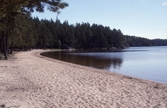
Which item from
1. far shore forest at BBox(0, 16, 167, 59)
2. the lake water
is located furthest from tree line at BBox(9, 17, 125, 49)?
the lake water

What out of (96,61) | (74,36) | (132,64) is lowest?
(132,64)

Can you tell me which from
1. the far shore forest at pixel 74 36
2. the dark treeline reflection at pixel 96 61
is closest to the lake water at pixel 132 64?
the dark treeline reflection at pixel 96 61

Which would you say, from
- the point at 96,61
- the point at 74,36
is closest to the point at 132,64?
the point at 96,61

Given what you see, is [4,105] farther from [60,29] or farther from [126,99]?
[60,29]

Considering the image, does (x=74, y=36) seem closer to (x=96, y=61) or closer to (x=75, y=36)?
(x=75, y=36)

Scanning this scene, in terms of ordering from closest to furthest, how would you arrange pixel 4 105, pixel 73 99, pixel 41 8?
1. pixel 4 105
2. pixel 73 99
3. pixel 41 8

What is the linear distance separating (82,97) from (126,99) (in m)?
1.76

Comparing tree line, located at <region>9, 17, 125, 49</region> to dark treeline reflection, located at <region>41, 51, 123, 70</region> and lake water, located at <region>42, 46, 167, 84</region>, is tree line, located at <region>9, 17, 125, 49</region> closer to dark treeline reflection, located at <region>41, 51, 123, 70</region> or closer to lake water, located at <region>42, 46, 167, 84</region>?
dark treeline reflection, located at <region>41, 51, 123, 70</region>

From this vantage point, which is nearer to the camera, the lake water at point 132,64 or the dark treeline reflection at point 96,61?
the lake water at point 132,64

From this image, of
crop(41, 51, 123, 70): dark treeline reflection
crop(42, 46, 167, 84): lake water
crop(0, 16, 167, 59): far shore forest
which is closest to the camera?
crop(42, 46, 167, 84): lake water

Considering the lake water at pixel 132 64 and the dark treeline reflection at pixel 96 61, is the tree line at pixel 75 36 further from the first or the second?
the lake water at pixel 132 64

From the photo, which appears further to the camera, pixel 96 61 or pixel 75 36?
pixel 75 36

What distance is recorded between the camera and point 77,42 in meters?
125

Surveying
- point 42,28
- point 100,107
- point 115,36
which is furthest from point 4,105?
point 115,36
